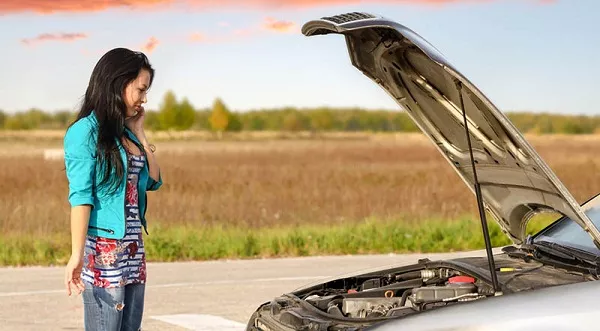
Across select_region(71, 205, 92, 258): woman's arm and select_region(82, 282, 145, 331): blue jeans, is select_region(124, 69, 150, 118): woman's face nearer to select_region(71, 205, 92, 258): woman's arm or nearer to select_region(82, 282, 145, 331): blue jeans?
select_region(71, 205, 92, 258): woman's arm

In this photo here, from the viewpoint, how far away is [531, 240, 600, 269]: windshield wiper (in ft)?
16.9

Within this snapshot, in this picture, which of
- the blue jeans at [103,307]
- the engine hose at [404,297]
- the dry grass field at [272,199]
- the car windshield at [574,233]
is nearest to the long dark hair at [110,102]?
the blue jeans at [103,307]

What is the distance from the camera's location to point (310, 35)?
5180 mm

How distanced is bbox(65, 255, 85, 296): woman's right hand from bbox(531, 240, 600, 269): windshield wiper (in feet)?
6.89

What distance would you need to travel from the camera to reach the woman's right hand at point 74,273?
16.0 ft

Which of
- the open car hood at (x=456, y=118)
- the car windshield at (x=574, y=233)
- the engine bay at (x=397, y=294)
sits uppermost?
the open car hood at (x=456, y=118)

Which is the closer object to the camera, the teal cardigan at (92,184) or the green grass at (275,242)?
the teal cardigan at (92,184)

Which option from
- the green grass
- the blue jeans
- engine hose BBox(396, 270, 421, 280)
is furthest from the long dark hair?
the green grass

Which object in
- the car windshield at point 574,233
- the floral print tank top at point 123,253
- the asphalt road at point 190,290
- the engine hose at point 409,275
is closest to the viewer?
the floral print tank top at point 123,253

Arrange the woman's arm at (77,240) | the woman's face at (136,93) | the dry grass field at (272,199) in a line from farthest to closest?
the dry grass field at (272,199) → the woman's face at (136,93) → the woman's arm at (77,240)

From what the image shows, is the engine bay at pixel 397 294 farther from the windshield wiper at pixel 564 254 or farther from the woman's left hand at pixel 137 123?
the woman's left hand at pixel 137 123

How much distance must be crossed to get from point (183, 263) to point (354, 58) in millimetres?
8286

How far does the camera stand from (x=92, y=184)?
496 cm

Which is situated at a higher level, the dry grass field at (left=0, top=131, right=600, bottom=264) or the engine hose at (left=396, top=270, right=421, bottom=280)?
the engine hose at (left=396, top=270, right=421, bottom=280)
